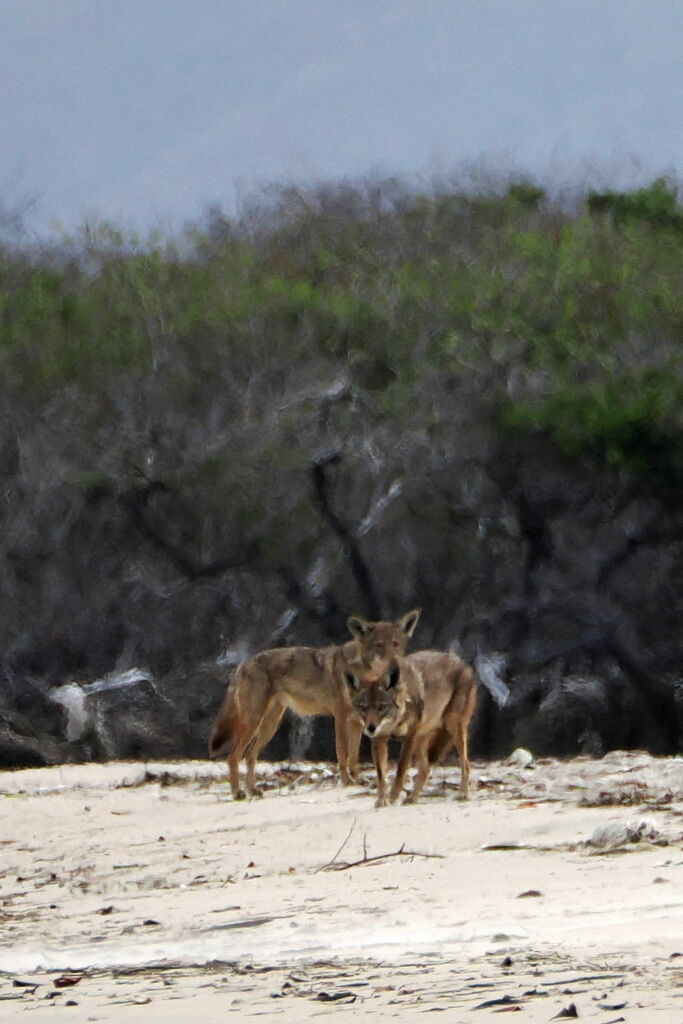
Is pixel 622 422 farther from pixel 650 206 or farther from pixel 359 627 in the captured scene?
pixel 359 627

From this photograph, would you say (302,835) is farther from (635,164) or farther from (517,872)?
(635,164)

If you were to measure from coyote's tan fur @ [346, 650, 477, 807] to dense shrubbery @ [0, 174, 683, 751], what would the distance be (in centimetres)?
868

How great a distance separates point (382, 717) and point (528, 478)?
10.9m

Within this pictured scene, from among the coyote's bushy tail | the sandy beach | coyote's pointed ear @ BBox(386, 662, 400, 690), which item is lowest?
the sandy beach

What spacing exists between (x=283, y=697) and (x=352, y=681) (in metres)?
1.57

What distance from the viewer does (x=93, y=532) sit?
2361cm

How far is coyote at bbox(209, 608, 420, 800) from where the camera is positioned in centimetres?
1378

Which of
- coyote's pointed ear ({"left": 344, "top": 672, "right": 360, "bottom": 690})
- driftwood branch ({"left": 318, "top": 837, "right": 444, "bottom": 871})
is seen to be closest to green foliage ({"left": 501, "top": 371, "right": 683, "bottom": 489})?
coyote's pointed ear ({"left": 344, "top": 672, "right": 360, "bottom": 690})

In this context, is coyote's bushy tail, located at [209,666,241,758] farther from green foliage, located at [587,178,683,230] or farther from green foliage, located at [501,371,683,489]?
green foliage, located at [587,178,683,230]

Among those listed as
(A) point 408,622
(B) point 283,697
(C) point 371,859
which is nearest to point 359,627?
(A) point 408,622

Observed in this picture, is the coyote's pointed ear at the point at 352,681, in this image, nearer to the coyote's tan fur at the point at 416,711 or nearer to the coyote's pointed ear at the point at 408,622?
the coyote's tan fur at the point at 416,711

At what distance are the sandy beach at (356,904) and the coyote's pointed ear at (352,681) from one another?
755mm

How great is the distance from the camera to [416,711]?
1245 centimetres

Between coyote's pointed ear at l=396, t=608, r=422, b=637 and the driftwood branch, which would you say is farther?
coyote's pointed ear at l=396, t=608, r=422, b=637
